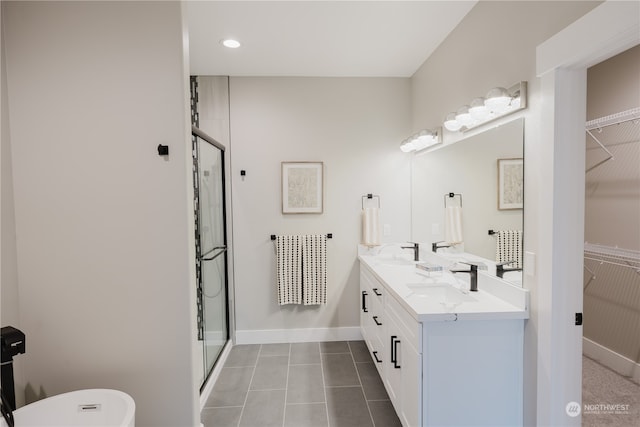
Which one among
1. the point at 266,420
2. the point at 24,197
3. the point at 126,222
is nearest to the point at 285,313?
the point at 266,420

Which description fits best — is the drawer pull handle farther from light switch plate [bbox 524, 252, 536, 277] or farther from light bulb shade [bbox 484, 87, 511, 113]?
light bulb shade [bbox 484, 87, 511, 113]

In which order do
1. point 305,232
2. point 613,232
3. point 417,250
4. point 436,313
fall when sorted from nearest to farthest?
point 436,313 < point 613,232 < point 417,250 < point 305,232

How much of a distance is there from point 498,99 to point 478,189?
0.62 metres

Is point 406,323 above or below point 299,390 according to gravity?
above

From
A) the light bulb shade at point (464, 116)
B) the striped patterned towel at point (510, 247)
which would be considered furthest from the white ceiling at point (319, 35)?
the striped patterned towel at point (510, 247)

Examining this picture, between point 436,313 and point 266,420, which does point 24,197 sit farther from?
point 436,313

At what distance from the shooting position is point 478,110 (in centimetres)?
184

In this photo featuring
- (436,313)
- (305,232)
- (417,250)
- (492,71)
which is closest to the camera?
(436,313)

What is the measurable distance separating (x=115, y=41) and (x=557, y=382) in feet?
8.55

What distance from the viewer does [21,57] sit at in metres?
1.56

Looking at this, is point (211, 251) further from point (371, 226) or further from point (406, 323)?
point (406, 323)

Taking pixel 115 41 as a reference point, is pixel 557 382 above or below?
below

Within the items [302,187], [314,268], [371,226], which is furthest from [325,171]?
[314,268]

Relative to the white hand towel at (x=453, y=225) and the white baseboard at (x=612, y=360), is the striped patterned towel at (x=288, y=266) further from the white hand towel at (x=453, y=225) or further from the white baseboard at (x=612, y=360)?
the white baseboard at (x=612, y=360)
